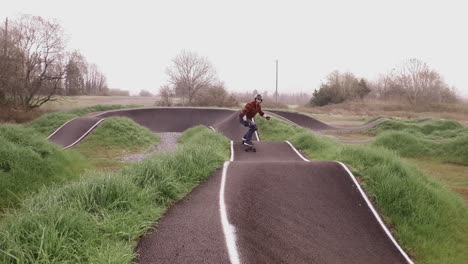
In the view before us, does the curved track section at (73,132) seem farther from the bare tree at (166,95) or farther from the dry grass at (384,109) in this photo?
the dry grass at (384,109)

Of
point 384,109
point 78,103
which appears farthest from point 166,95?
point 384,109

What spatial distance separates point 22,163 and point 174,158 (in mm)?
4829

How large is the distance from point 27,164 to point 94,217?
645 cm

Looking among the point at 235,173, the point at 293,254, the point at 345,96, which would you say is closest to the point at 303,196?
the point at 235,173

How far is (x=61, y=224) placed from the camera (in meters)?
3.81

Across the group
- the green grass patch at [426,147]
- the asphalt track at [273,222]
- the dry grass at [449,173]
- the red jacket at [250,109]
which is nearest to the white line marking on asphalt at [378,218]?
the asphalt track at [273,222]

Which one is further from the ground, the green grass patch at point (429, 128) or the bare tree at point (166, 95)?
the bare tree at point (166, 95)

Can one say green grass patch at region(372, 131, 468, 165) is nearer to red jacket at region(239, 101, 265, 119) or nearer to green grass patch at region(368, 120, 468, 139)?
green grass patch at region(368, 120, 468, 139)

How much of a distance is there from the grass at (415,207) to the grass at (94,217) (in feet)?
12.1

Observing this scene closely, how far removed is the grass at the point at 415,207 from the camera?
19.9 feet

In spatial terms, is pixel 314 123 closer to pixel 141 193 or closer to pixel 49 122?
pixel 49 122

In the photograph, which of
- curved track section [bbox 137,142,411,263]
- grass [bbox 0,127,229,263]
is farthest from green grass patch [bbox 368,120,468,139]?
grass [bbox 0,127,229,263]

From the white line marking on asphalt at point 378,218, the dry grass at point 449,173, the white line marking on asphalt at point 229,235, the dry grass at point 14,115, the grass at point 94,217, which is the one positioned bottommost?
the dry grass at point 449,173

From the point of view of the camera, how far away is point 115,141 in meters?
17.8
